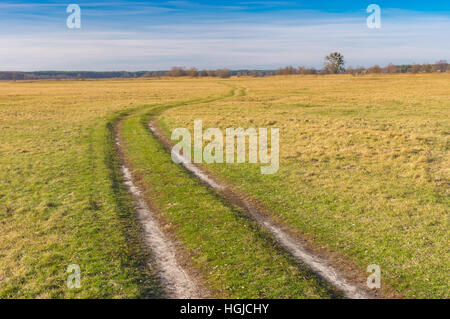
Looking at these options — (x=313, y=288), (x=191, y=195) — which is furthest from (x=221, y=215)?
(x=313, y=288)

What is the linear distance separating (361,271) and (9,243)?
35.6 feet

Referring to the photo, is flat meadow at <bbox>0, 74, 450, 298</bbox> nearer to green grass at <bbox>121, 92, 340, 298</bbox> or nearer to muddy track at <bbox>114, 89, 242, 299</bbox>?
green grass at <bbox>121, 92, 340, 298</bbox>

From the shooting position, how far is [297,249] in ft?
37.4

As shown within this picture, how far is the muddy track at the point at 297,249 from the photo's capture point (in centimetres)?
921

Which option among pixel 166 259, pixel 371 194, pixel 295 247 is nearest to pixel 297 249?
pixel 295 247

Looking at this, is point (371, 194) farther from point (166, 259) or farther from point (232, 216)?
point (166, 259)

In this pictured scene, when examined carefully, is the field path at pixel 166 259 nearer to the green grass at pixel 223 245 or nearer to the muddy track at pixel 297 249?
the green grass at pixel 223 245

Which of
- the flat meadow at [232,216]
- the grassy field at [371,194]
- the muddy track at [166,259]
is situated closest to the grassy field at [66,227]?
the flat meadow at [232,216]

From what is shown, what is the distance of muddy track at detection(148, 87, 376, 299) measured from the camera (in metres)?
9.21

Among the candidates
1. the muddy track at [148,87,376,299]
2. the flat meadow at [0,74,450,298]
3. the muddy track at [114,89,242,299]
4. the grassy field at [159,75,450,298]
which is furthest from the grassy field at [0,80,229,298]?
the grassy field at [159,75,450,298]

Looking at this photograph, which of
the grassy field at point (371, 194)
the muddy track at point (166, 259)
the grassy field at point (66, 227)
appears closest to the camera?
the muddy track at point (166, 259)

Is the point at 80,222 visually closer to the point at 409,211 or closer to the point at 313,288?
the point at 313,288

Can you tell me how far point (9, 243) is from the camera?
1184 centimetres

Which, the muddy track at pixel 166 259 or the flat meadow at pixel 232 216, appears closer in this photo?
the muddy track at pixel 166 259
